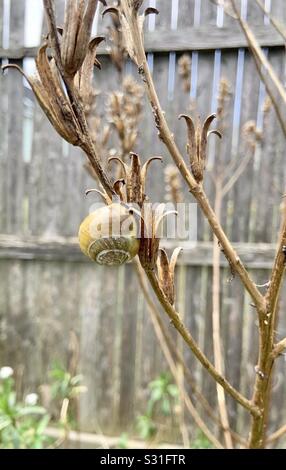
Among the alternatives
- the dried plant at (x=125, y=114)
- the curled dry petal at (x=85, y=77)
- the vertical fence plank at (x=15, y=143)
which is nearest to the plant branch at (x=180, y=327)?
the curled dry petal at (x=85, y=77)

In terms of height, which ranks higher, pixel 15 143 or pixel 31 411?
pixel 15 143

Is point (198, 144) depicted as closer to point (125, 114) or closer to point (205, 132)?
point (205, 132)

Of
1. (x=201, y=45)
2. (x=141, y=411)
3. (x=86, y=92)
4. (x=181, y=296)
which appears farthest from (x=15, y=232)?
(x=86, y=92)

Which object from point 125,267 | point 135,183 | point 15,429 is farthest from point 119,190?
point 125,267

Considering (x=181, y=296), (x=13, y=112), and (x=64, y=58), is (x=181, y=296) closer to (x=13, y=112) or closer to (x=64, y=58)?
(x=13, y=112)

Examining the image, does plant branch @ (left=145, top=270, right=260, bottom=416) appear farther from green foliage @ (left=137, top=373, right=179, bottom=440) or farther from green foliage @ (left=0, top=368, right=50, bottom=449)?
green foliage @ (left=137, top=373, right=179, bottom=440)

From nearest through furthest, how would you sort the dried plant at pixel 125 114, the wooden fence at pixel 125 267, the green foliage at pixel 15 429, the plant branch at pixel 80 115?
the plant branch at pixel 80 115, the dried plant at pixel 125 114, the green foliage at pixel 15 429, the wooden fence at pixel 125 267

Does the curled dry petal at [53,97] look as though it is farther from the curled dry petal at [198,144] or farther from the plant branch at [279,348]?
the plant branch at [279,348]
